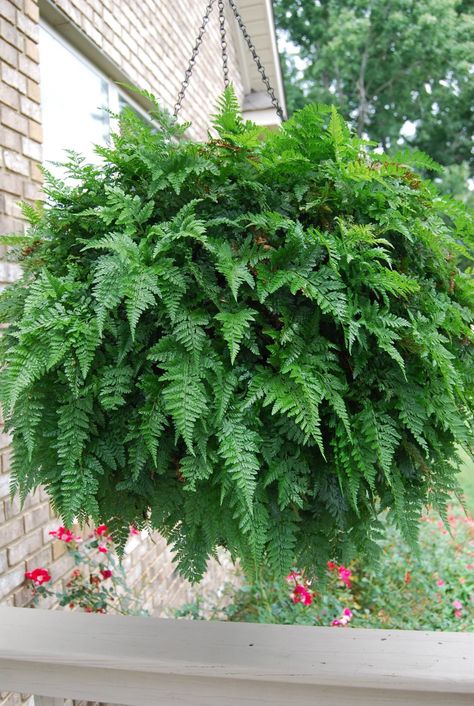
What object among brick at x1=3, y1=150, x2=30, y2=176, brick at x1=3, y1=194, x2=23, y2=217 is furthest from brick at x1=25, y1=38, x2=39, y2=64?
brick at x1=3, y1=194, x2=23, y2=217

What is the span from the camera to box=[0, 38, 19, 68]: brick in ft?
7.41

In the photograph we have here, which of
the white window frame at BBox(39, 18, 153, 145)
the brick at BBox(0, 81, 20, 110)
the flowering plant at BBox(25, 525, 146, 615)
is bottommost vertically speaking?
the flowering plant at BBox(25, 525, 146, 615)

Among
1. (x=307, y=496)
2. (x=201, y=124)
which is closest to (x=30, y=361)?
(x=307, y=496)

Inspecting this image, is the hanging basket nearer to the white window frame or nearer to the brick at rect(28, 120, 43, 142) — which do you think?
the brick at rect(28, 120, 43, 142)

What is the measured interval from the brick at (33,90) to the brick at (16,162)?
0.29 meters

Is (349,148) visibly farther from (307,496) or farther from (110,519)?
(110,519)

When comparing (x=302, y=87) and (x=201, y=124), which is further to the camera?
(x=302, y=87)

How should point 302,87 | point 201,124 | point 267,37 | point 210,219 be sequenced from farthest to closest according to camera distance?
point 302,87 → point 267,37 → point 201,124 → point 210,219

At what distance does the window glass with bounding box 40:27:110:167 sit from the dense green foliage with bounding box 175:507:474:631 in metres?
2.58

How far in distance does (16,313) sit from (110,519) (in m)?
0.51

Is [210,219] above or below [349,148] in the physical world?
below

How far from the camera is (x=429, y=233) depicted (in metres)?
1.17

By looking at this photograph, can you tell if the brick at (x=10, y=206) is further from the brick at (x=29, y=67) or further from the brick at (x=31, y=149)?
the brick at (x=29, y=67)

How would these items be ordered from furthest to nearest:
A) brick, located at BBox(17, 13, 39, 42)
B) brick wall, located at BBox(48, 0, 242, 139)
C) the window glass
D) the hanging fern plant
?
brick wall, located at BBox(48, 0, 242, 139)
the window glass
brick, located at BBox(17, 13, 39, 42)
the hanging fern plant
